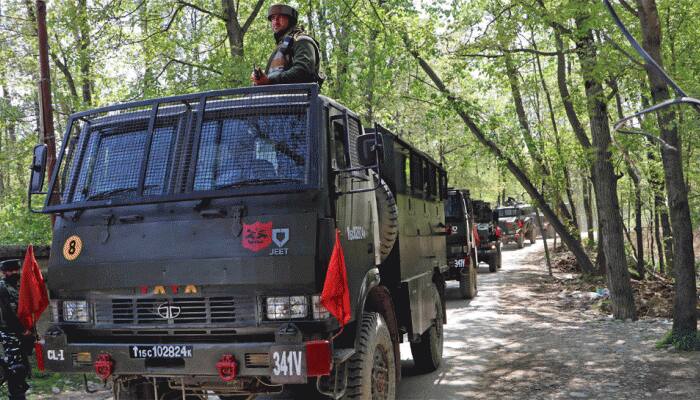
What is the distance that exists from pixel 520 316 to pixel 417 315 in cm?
755

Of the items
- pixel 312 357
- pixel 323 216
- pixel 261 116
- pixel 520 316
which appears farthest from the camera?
pixel 520 316

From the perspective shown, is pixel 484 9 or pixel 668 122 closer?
pixel 668 122

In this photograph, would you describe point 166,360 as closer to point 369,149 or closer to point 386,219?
point 369,149

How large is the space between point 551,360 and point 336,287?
19.2 ft

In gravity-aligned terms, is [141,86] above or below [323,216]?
above

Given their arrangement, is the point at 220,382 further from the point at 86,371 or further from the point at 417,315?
the point at 417,315

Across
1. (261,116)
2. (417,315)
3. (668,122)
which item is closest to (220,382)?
(261,116)

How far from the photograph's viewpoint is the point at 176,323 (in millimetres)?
4805

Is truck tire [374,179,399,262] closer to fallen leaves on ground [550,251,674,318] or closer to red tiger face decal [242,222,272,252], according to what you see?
red tiger face decal [242,222,272,252]

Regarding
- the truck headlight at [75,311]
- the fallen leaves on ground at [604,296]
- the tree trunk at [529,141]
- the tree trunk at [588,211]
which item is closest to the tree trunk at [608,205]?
the fallen leaves on ground at [604,296]

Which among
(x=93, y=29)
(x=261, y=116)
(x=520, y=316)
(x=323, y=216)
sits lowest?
(x=520, y=316)

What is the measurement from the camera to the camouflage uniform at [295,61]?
585 cm

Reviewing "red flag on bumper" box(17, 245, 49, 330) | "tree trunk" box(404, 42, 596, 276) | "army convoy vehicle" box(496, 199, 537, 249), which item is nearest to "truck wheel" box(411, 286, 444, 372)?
"red flag on bumper" box(17, 245, 49, 330)

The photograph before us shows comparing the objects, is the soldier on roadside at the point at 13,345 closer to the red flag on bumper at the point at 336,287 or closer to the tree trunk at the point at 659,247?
the red flag on bumper at the point at 336,287
